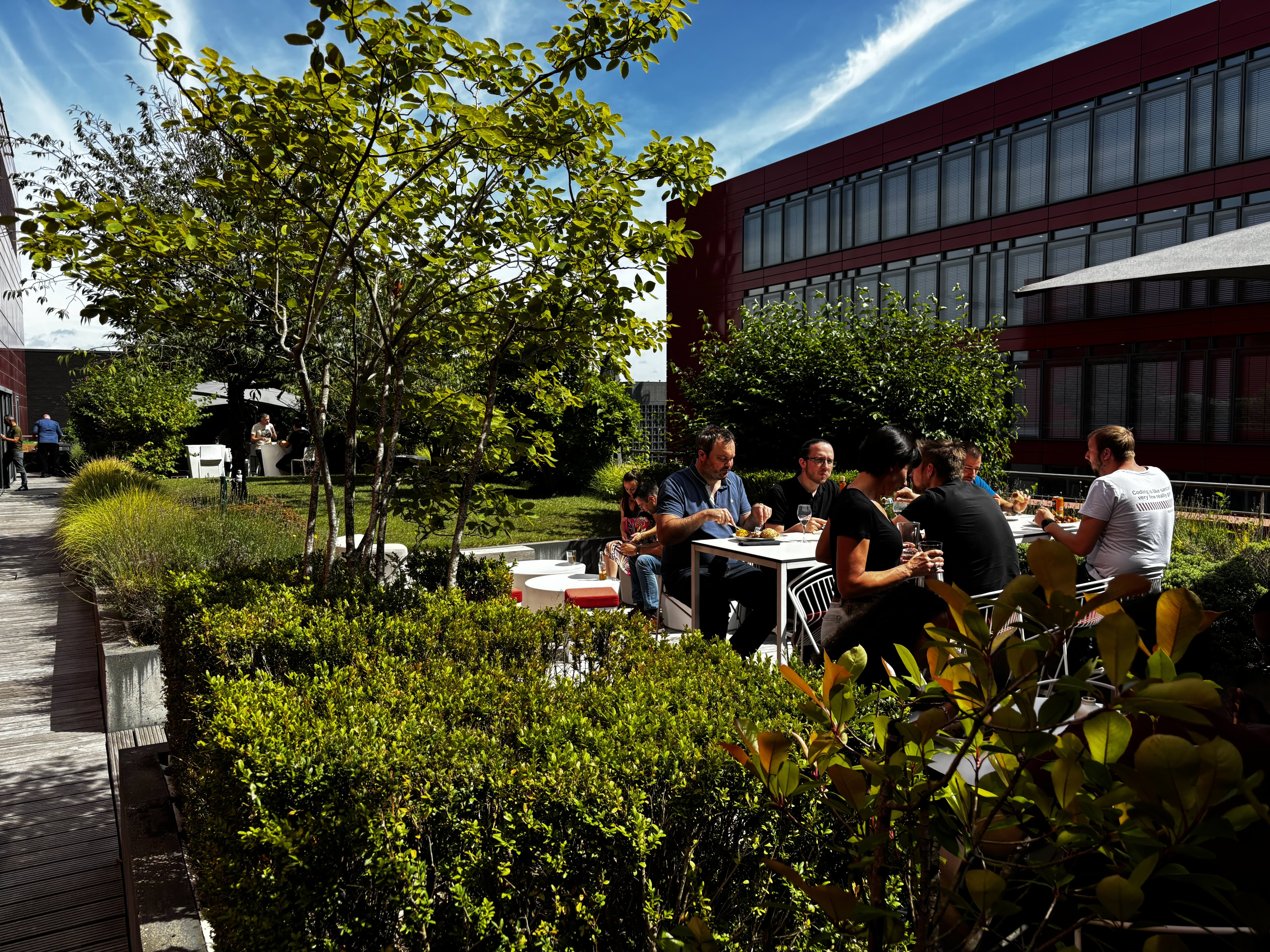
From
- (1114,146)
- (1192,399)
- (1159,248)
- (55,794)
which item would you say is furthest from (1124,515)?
(1114,146)

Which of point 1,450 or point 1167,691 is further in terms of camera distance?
point 1,450

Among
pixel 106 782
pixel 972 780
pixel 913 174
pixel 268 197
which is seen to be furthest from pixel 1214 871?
pixel 913 174

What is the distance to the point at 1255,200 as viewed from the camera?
17.2m

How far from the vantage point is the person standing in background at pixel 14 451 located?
67.5 ft

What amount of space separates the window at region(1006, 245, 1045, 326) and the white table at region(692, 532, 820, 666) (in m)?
18.1

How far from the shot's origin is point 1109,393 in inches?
795

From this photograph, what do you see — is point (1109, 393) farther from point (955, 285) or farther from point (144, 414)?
point (144, 414)

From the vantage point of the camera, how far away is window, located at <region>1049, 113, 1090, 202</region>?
2002 centimetres

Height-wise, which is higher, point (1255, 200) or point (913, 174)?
point (913, 174)

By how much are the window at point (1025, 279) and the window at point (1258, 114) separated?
467 centimetres

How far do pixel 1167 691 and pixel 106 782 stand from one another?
4.91m

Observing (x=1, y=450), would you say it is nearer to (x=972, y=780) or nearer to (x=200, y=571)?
(x=200, y=571)

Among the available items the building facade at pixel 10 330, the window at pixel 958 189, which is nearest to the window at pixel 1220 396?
the window at pixel 958 189

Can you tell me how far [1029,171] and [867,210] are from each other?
16.7 feet
